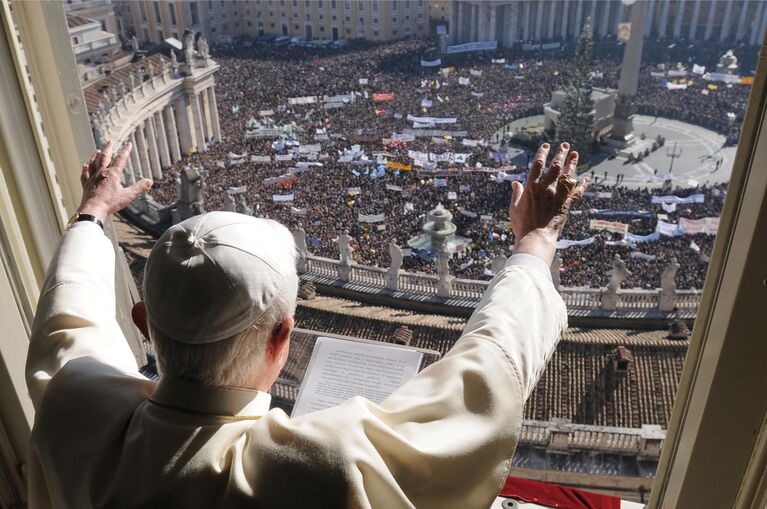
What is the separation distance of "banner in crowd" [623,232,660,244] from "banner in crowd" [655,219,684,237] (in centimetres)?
13

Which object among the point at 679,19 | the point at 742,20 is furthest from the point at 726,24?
the point at 679,19

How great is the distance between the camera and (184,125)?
10.2m

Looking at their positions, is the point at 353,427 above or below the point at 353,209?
above

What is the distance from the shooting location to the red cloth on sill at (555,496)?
118 centimetres

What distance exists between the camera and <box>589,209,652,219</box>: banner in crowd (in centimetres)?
745

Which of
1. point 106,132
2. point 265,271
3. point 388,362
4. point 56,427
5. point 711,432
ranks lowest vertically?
point 106,132

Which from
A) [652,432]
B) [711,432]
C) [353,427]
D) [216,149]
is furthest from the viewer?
[216,149]

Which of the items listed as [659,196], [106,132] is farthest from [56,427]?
[659,196]

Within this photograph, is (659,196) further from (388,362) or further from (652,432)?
(388,362)

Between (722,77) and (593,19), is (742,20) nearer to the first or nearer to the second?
(593,19)

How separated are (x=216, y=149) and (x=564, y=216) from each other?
999cm

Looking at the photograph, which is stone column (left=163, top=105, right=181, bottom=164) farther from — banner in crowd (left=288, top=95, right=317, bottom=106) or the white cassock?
the white cassock

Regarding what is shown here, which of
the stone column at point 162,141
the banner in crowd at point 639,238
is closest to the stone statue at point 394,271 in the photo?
the banner in crowd at point 639,238

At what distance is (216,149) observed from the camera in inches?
406
